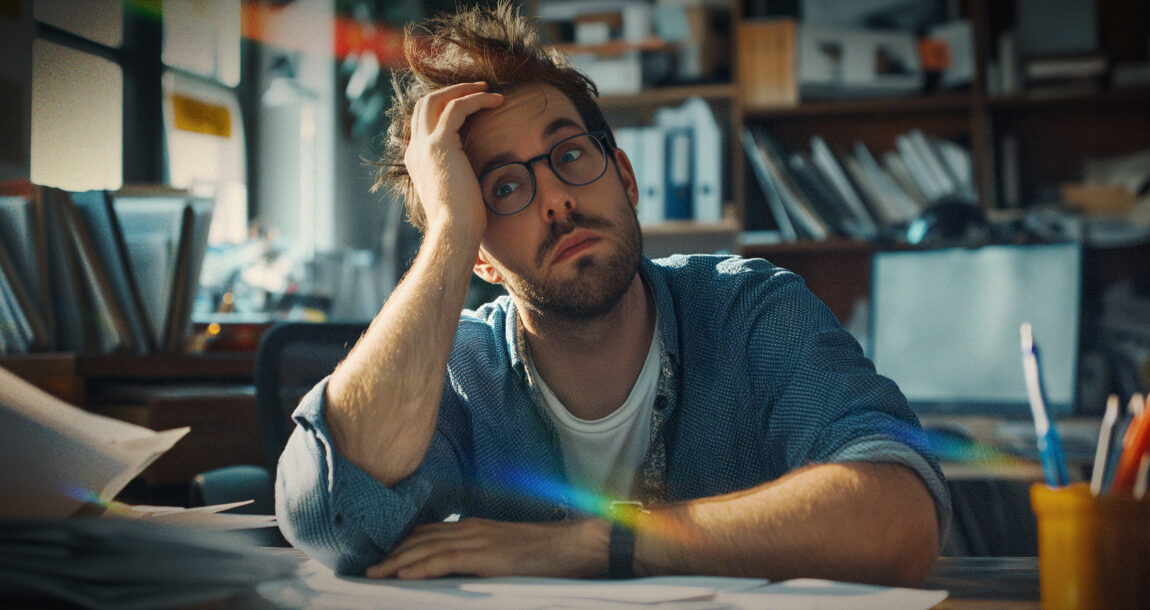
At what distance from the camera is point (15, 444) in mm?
606

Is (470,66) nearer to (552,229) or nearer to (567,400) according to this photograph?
(552,229)

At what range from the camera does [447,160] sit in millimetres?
1098

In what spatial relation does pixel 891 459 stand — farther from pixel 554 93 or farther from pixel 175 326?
pixel 175 326

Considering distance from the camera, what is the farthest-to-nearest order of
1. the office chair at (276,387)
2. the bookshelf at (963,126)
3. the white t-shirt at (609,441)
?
the bookshelf at (963,126), the office chair at (276,387), the white t-shirt at (609,441)

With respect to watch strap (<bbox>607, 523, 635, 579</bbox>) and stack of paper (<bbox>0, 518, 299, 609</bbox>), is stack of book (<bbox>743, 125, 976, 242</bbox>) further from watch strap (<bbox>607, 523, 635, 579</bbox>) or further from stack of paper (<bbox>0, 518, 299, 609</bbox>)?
stack of paper (<bbox>0, 518, 299, 609</bbox>)

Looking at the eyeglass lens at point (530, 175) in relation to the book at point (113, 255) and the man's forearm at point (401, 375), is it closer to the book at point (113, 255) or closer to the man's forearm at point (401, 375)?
the man's forearm at point (401, 375)

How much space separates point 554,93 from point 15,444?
87 cm

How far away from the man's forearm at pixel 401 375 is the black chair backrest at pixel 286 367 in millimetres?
448

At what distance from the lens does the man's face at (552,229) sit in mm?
1125

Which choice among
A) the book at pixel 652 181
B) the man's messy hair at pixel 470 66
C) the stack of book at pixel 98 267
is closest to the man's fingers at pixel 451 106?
the man's messy hair at pixel 470 66

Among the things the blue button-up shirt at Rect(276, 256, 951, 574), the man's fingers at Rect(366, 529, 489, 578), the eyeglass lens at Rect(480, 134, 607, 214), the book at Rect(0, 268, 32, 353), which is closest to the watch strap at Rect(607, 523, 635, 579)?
the man's fingers at Rect(366, 529, 489, 578)

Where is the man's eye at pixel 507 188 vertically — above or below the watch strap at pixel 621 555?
above

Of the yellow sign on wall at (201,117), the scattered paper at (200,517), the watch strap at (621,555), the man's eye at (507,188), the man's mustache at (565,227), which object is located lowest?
the watch strap at (621,555)

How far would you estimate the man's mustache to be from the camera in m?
1.12
